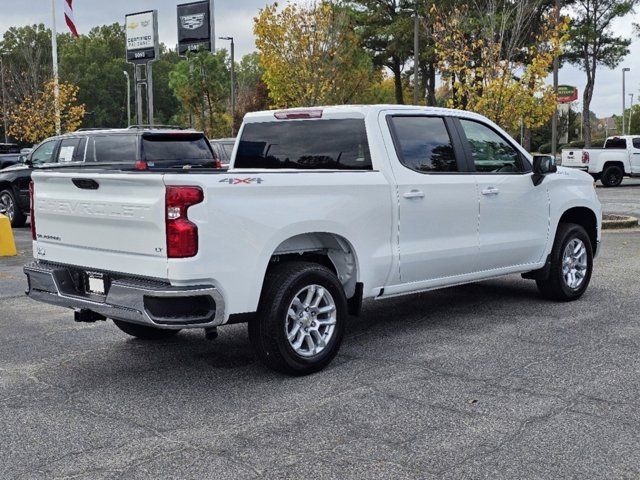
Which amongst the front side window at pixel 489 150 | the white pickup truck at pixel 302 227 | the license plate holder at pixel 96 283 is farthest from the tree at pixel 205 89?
the license plate holder at pixel 96 283

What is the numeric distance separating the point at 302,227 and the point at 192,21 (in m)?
33.9

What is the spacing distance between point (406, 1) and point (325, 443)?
5366cm

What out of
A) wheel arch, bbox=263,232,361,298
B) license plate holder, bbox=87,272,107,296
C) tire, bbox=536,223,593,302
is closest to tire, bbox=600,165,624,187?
tire, bbox=536,223,593,302

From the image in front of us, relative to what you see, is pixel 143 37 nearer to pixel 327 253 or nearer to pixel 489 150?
pixel 489 150

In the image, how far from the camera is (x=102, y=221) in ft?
17.4

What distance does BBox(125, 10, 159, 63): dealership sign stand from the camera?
31641 mm

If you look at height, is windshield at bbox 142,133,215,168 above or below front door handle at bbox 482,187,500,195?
above

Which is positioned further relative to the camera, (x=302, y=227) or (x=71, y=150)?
(x=71, y=150)

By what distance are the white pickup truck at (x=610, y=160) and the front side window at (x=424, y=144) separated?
23.2m

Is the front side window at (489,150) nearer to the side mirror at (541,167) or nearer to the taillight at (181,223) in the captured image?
the side mirror at (541,167)

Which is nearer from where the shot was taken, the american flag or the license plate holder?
the license plate holder

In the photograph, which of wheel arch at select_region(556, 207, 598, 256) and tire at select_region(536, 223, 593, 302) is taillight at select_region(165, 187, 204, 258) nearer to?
tire at select_region(536, 223, 593, 302)

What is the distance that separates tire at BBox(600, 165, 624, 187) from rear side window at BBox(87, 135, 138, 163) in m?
20.6

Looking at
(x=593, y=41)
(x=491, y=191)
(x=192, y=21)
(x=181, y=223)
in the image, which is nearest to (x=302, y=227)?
(x=181, y=223)
